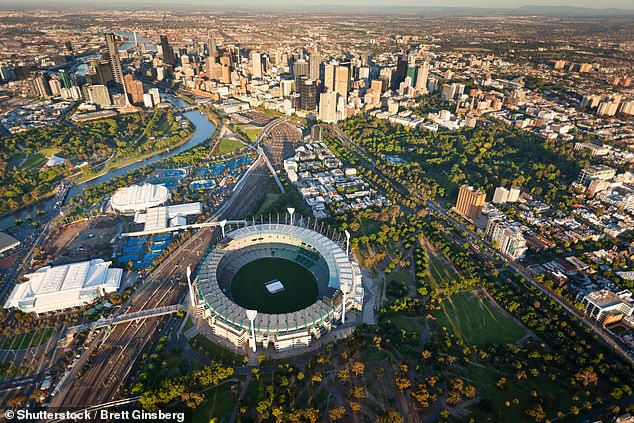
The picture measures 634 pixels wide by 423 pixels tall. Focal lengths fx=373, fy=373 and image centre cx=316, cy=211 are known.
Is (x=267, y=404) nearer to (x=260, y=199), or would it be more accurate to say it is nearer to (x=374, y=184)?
(x=260, y=199)

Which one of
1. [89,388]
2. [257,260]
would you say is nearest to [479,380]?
[257,260]

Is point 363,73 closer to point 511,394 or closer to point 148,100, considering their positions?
point 148,100

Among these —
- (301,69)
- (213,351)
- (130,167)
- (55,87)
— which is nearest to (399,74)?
(301,69)

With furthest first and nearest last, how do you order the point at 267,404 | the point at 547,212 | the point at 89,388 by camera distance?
the point at 547,212 → the point at 89,388 → the point at 267,404

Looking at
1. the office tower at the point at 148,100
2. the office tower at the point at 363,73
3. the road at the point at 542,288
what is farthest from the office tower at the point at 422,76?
the office tower at the point at 148,100

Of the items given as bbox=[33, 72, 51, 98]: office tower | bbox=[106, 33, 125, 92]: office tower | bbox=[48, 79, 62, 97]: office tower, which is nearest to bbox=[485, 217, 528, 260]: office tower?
bbox=[106, 33, 125, 92]: office tower

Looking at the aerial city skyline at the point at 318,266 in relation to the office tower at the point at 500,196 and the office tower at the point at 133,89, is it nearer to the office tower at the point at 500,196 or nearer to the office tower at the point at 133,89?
the office tower at the point at 500,196

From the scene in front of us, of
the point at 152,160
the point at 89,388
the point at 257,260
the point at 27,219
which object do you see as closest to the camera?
the point at 89,388
